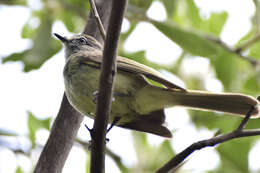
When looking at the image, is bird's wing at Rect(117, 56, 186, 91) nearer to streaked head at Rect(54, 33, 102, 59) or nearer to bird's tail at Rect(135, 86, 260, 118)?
bird's tail at Rect(135, 86, 260, 118)

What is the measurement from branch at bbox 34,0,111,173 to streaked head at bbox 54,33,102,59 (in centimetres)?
52

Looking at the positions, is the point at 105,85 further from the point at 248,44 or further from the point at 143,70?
the point at 248,44

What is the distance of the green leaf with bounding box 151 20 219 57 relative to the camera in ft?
11.9

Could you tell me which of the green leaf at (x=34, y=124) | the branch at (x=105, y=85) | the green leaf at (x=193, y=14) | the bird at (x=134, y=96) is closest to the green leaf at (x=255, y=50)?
the green leaf at (x=193, y=14)

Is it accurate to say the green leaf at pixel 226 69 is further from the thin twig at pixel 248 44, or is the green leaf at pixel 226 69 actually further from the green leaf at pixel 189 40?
the green leaf at pixel 189 40

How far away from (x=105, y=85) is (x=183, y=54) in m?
2.97

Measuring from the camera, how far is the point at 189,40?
364cm

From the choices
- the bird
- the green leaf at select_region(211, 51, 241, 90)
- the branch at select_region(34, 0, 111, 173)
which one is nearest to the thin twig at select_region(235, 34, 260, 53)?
the green leaf at select_region(211, 51, 241, 90)

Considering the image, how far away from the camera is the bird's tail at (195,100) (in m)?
2.73

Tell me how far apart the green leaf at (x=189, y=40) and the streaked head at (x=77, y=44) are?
0.65 m

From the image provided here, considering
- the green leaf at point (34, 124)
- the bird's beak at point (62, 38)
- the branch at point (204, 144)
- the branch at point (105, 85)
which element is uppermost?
the bird's beak at point (62, 38)

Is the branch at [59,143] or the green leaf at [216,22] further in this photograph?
the green leaf at [216,22]

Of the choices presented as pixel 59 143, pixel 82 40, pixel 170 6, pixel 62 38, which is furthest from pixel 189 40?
pixel 59 143

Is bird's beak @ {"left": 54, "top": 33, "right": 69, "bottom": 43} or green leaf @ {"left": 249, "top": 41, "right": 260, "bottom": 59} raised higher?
bird's beak @ {"left": 54, "top": 33, "right": 69, "bottom": 43}
